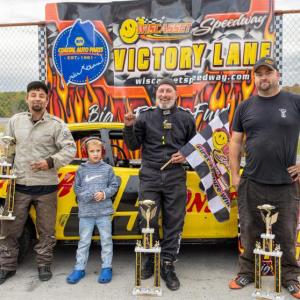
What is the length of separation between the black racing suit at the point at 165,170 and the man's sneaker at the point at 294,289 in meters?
0.98

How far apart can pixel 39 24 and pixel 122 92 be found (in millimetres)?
1610

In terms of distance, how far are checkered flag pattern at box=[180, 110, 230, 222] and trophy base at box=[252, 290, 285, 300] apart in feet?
2.45

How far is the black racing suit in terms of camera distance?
358 centimetres

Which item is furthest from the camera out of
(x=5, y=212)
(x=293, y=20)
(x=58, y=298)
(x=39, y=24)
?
(x=39, y=24)

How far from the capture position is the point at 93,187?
3.62 meters

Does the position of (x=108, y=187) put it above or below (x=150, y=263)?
above

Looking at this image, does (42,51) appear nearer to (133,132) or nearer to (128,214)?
(133,132)

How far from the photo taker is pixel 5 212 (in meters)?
3.55

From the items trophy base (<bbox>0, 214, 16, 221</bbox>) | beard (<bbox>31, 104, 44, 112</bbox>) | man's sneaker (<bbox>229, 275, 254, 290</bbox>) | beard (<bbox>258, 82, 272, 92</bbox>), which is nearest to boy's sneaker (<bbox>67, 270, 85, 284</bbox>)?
trophy base (<bbox>0, 214, 16, 221</bbox>)

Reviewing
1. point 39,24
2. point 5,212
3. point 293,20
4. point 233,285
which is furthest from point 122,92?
point 233,285

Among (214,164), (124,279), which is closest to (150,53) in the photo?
(214,164)

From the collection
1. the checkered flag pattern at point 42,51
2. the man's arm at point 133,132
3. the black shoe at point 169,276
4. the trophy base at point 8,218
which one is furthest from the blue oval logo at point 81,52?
the black shoe at point 169,276

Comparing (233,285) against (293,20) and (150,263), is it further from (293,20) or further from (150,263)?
(293,20)

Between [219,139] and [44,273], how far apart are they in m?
2.00
